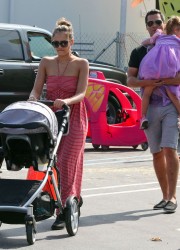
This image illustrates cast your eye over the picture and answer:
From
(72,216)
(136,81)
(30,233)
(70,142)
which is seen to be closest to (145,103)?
(136,81)

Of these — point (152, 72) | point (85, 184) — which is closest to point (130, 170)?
point (85, 184)

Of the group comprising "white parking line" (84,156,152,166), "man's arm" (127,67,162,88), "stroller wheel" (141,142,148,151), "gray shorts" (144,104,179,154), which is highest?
"man's arm" (127,67,162,88)

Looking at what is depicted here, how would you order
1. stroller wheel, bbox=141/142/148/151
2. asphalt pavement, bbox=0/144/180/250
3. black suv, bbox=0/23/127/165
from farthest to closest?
black suv, bbox=0/23/127/165, stroller wheel, bbox=141/142/148/151, asphalt pavement, bbox=0/144/180/250

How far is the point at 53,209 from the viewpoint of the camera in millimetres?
7766

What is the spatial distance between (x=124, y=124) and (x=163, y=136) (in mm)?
5902

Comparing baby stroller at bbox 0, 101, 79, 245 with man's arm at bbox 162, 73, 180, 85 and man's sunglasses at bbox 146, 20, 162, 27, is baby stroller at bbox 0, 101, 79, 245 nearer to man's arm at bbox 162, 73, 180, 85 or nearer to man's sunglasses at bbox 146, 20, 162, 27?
man's arm at bbox 162, 73, 180, 85

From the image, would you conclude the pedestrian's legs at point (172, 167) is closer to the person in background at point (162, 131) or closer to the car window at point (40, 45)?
the person in background at point (162, 131)

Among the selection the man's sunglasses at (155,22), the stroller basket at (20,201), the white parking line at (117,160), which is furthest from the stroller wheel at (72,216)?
the white parking line at (117,160)

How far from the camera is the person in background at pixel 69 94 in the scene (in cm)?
834

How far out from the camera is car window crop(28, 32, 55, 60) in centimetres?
1667

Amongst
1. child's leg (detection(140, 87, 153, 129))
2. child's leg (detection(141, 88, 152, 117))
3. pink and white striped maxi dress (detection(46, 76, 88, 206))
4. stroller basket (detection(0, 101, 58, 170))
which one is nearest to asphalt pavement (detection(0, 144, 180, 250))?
pink and white striped maxi dress (detection(46, 76, 88, 206))

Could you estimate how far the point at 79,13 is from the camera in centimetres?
2678

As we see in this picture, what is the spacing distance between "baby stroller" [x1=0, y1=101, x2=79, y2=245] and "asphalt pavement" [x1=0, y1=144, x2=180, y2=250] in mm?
225

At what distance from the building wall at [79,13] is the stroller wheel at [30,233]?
60.5ft
